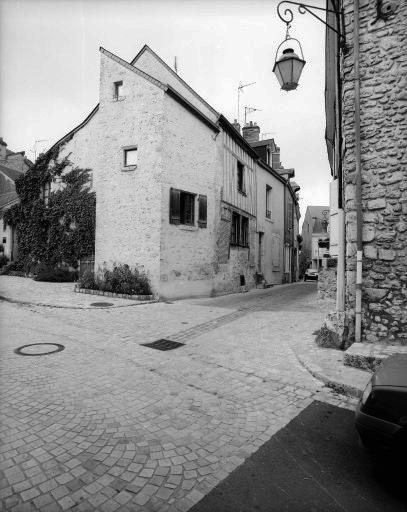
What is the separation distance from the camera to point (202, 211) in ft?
39.1

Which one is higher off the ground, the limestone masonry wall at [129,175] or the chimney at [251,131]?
the chimney at [251,131]

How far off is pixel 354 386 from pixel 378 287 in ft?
6.23

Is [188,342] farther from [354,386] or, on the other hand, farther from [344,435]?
[344,435]

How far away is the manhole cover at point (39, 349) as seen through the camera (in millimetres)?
4579

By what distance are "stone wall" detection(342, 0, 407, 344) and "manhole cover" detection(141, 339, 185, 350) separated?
2.85 metres

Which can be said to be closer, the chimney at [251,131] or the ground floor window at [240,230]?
the ground floor window at [240,230]

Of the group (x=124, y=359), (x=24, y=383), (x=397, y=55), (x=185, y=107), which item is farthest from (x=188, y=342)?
(x=185, y=107)

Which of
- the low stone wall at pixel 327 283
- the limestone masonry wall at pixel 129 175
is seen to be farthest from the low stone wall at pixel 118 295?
the low stone wall at pixel 327 283

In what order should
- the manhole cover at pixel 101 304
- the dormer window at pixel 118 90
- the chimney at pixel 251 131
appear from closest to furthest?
the manhole cover at pixel 101 304
the dormer window at pixel 118 90
the chimney at pixel 251 131

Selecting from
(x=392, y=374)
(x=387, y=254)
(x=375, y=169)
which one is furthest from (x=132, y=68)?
(x=392, y=374)

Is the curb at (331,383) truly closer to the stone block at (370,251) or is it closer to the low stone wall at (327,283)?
the stone block at (370,251)

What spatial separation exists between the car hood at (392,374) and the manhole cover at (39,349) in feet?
13.8

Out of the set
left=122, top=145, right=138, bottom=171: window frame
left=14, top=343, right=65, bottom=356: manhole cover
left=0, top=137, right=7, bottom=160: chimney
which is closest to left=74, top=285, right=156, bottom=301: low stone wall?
left=122, top=145, right=138, bottom=171: window frame

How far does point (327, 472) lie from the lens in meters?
2.18
